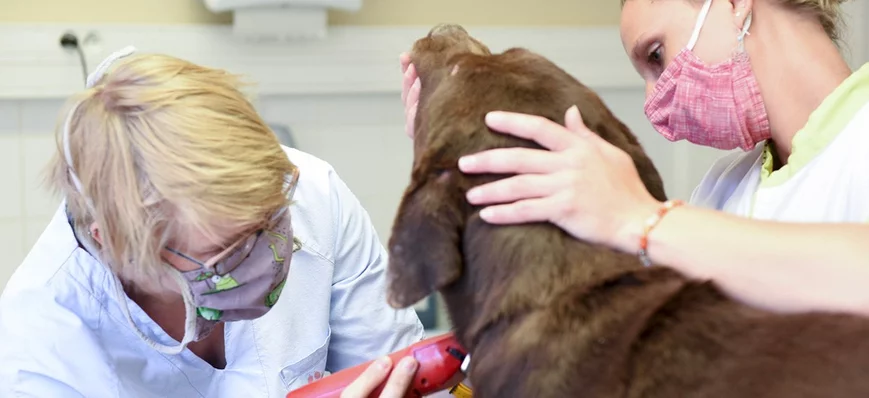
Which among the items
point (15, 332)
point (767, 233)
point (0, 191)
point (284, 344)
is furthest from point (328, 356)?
point (0, 191)

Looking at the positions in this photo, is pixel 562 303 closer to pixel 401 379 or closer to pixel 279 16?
pixel 401 379

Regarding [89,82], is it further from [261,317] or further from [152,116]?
[261,317]

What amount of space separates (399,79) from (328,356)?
3.45ft

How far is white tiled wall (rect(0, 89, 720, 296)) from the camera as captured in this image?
2.26m

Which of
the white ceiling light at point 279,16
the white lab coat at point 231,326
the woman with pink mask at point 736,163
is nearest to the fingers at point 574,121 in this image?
the woman with pink mask at point 736,163

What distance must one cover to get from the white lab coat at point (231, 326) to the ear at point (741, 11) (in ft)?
2.57

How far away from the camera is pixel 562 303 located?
1.00 m

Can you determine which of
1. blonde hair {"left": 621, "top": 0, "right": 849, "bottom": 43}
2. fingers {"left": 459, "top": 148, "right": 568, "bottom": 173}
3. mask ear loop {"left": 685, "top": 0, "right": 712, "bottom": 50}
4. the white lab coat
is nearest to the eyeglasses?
the white lab coat

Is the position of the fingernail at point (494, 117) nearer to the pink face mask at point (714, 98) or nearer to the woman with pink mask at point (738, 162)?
the woman with pink mask at point (738, 162)

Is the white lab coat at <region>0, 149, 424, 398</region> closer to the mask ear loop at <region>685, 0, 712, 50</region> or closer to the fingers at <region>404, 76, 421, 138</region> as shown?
the fingers at <region>404, 76, 421, 138</region>

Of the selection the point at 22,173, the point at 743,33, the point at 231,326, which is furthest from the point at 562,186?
the point at 22,173

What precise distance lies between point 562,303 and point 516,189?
0.46 ft

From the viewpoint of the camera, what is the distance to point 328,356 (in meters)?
1.72

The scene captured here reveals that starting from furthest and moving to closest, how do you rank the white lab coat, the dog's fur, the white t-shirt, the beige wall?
the beige wall → the white lab coat → the white t-shirt → the dog's fur
